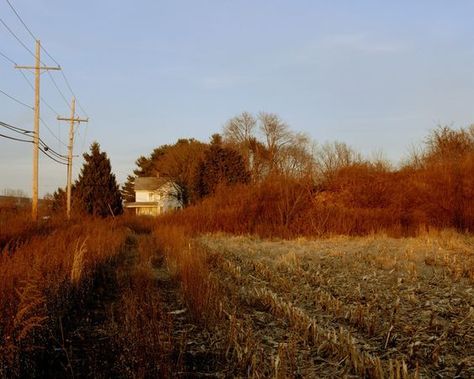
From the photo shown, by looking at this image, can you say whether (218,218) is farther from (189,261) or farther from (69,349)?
(69,349)

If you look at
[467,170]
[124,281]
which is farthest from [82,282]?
[467,170]

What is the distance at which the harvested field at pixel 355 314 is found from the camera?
4305 millimetres

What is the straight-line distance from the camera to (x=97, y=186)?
130ft

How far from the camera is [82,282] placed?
7781 millimetres

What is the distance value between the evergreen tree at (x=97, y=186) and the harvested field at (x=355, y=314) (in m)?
29.1

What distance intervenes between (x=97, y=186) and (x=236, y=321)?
36.3 meters

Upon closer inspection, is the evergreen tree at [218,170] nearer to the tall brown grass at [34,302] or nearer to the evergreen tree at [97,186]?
the evergreen tree at [97,186]

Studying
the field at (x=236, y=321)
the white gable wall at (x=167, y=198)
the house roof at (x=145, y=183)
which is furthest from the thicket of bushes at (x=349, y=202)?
the house roof at (x=145, y=183)

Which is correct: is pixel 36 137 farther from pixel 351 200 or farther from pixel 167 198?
pixel 167 198

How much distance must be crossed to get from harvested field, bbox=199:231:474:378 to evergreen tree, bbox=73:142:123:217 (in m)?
29.1

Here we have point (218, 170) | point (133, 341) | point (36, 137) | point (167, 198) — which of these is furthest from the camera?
point (167, 198)

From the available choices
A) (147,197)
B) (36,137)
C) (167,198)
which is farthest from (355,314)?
(147,197)

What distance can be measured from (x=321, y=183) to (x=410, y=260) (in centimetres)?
1557

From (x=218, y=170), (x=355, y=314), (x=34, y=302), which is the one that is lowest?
(x=355, y=314)
